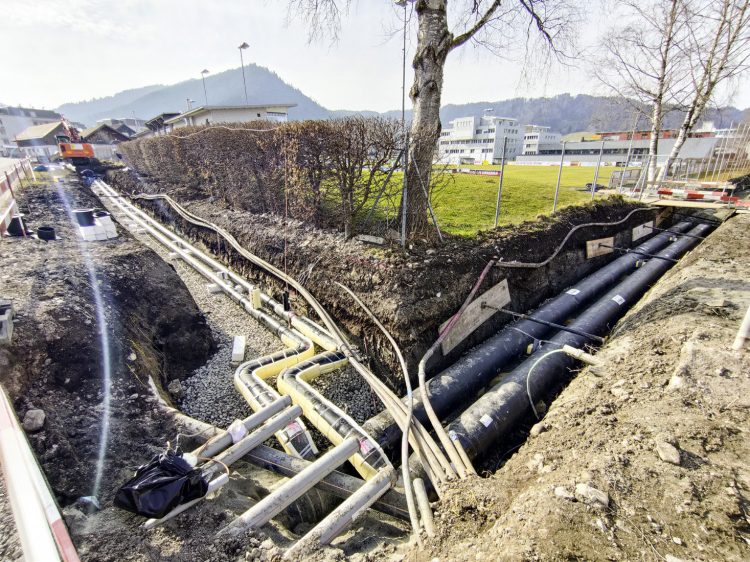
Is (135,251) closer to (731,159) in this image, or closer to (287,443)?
(287,443)

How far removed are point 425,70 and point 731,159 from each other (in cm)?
2049

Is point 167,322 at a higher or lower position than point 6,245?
lower

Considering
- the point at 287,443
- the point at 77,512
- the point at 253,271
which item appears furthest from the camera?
the point at 253,271

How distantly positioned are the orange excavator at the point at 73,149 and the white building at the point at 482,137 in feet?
163

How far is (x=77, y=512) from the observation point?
2.44m

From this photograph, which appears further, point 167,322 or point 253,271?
point 253,271

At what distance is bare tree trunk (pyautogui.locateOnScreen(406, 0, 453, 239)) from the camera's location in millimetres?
5969

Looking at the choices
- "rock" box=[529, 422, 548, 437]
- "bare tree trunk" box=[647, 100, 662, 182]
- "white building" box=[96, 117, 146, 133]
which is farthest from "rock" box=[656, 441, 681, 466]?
"white building" box=[96, 117, 146, 133]

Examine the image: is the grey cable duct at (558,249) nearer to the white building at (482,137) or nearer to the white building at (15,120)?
the white building at (482,137)

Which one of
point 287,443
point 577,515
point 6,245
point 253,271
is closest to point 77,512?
point 287,443

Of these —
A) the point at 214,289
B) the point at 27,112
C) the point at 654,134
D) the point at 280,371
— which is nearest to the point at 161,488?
the point at 280,371

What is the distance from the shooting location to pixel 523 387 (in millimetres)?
4395

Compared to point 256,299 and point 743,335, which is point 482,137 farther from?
point 743,335

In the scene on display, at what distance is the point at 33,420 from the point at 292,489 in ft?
7.50
